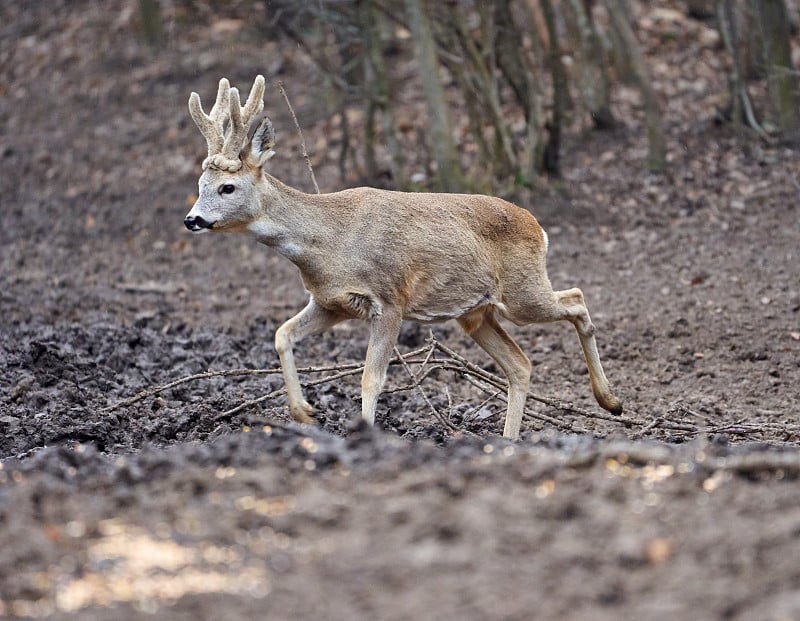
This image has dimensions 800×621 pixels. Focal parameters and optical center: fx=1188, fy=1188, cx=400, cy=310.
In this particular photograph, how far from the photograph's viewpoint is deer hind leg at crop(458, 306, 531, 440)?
8633 millimetres

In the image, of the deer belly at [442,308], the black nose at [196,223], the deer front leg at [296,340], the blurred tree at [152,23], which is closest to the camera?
the black nose at [196,223]

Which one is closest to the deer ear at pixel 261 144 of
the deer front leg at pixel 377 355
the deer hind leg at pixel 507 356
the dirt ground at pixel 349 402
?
the deer front leg at pixel 377 355

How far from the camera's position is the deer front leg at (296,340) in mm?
7797

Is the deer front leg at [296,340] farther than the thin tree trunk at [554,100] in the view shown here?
No

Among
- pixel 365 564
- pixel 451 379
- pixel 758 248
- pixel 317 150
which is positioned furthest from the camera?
pixel 317 150

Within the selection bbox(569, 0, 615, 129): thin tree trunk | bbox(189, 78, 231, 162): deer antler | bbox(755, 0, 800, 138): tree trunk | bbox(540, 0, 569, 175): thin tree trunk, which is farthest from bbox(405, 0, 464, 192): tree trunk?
bbox(189, 78, 231, 162): deer antler

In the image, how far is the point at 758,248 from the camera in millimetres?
12781

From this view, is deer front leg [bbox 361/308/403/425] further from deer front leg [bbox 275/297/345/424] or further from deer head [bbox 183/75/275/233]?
deer head [bbox 183/75/275/233]

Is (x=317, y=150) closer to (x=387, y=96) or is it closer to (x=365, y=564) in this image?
(x=387, y=96)

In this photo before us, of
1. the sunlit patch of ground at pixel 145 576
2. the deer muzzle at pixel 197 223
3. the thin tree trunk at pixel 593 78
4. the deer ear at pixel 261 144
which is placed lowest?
the thin tree trunk at pixel 593 78

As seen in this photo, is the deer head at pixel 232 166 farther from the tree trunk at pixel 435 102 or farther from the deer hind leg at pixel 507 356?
the tree trunk at pixel 435 102

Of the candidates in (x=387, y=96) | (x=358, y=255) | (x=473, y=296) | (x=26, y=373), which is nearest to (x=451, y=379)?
(x=473, y=296)

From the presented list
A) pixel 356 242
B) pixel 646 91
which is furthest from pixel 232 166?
Answer: pixel 646 91

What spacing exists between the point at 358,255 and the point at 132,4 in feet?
59.2
